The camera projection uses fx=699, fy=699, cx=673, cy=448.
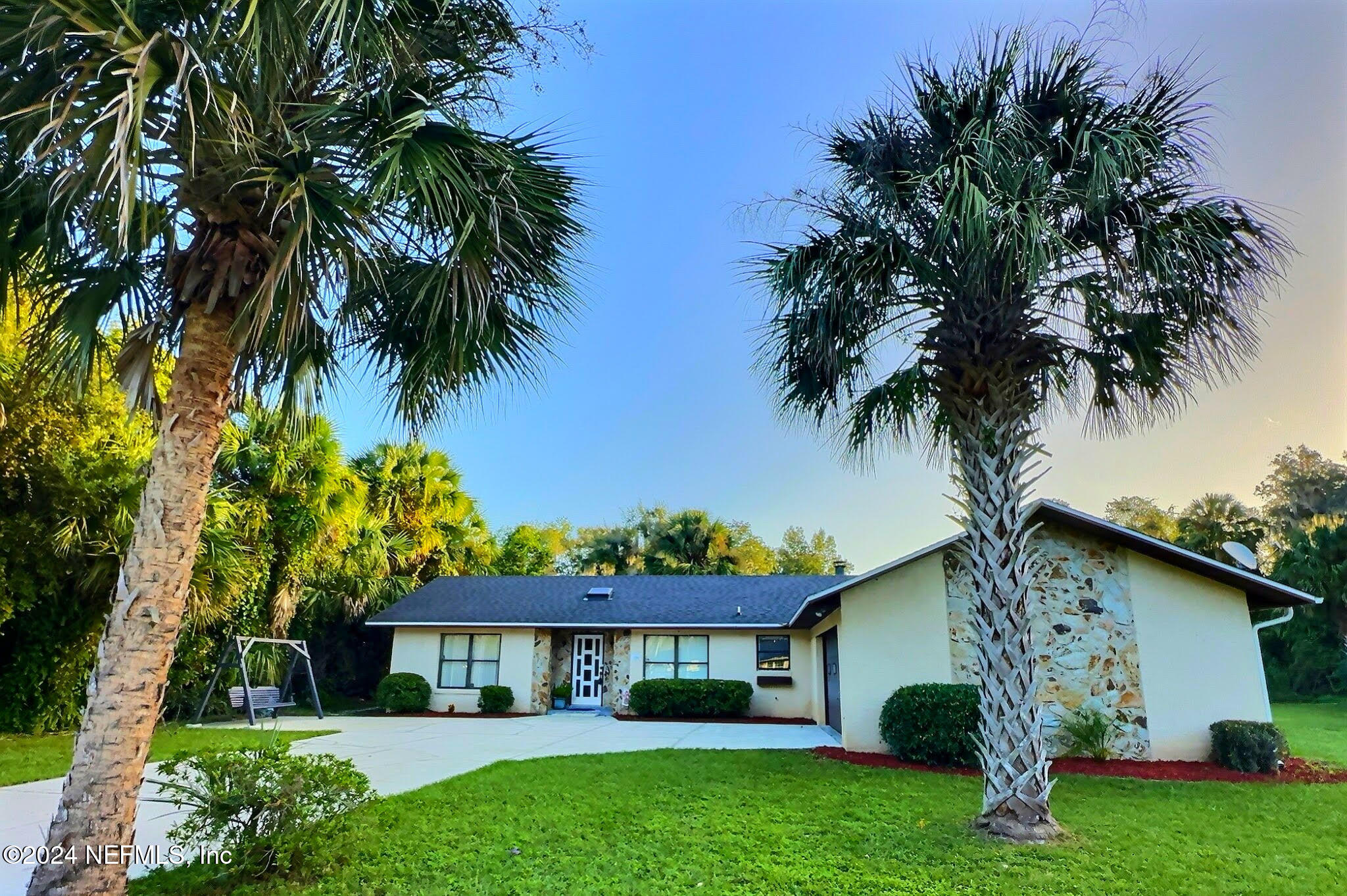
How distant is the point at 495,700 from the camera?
54.9 feet

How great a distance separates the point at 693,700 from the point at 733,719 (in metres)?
1.01

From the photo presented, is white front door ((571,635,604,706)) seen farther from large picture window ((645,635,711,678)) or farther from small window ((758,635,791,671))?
small window ((758,635,791,671))

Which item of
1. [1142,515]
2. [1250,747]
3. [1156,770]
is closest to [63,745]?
[1156,770]

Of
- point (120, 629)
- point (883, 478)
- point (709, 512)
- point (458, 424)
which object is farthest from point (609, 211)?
point (709, 512)

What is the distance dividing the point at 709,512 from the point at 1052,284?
21.2m

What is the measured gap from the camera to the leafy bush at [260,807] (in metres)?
4.48

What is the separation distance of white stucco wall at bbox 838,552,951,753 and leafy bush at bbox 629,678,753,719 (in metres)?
5.34

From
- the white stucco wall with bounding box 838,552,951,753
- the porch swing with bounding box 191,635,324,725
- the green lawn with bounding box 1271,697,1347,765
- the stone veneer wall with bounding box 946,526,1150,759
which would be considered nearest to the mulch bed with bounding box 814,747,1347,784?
the stone veneer wall with bounding box 946,526,1150,759

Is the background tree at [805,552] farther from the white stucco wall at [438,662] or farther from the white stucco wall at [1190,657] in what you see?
the white stucco wall at [1190,657]

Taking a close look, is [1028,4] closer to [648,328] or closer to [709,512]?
[648,328]

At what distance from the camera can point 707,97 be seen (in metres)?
9.95

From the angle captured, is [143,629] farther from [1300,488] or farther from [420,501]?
[1300,488]

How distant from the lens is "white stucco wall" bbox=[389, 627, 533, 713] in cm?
1722

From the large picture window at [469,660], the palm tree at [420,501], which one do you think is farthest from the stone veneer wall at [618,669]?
the palm tree at [420,501]
